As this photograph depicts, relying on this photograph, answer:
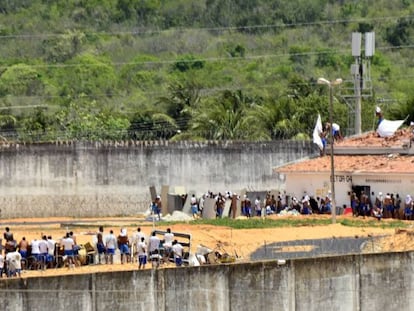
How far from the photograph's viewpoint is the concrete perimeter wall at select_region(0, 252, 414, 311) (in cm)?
3912

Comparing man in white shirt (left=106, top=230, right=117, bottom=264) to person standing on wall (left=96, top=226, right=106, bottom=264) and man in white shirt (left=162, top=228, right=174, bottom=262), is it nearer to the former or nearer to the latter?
person standing on wall (left=96, top=226, right=106, bottom=264)

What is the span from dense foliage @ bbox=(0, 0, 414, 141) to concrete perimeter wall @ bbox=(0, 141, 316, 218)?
923cm

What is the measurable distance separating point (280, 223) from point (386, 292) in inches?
462

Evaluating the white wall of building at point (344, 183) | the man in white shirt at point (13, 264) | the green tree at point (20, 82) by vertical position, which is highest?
the green tree at point (20, 82)

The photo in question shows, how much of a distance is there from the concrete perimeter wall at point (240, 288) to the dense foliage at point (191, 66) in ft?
123

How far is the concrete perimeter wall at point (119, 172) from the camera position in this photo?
75.1 meters

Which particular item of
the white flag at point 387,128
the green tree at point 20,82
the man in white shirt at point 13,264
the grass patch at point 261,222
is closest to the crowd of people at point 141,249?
the man in white shirt at point 13,264

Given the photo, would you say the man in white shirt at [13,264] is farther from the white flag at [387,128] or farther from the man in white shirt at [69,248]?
the white flag at [387,128]

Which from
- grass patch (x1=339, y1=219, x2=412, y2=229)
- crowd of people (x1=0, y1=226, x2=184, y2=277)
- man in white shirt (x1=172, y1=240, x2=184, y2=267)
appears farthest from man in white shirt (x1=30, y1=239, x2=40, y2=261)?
grass patch (x1=339, y1=219, x2=412, y2=229)

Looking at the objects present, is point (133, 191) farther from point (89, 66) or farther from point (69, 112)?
point (89, 66)

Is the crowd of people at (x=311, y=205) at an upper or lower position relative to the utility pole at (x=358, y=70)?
lower

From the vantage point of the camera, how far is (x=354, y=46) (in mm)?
77188

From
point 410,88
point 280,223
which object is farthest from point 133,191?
point 410,88

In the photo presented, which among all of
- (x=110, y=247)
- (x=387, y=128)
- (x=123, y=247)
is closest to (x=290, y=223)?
(x=387, y=128)
